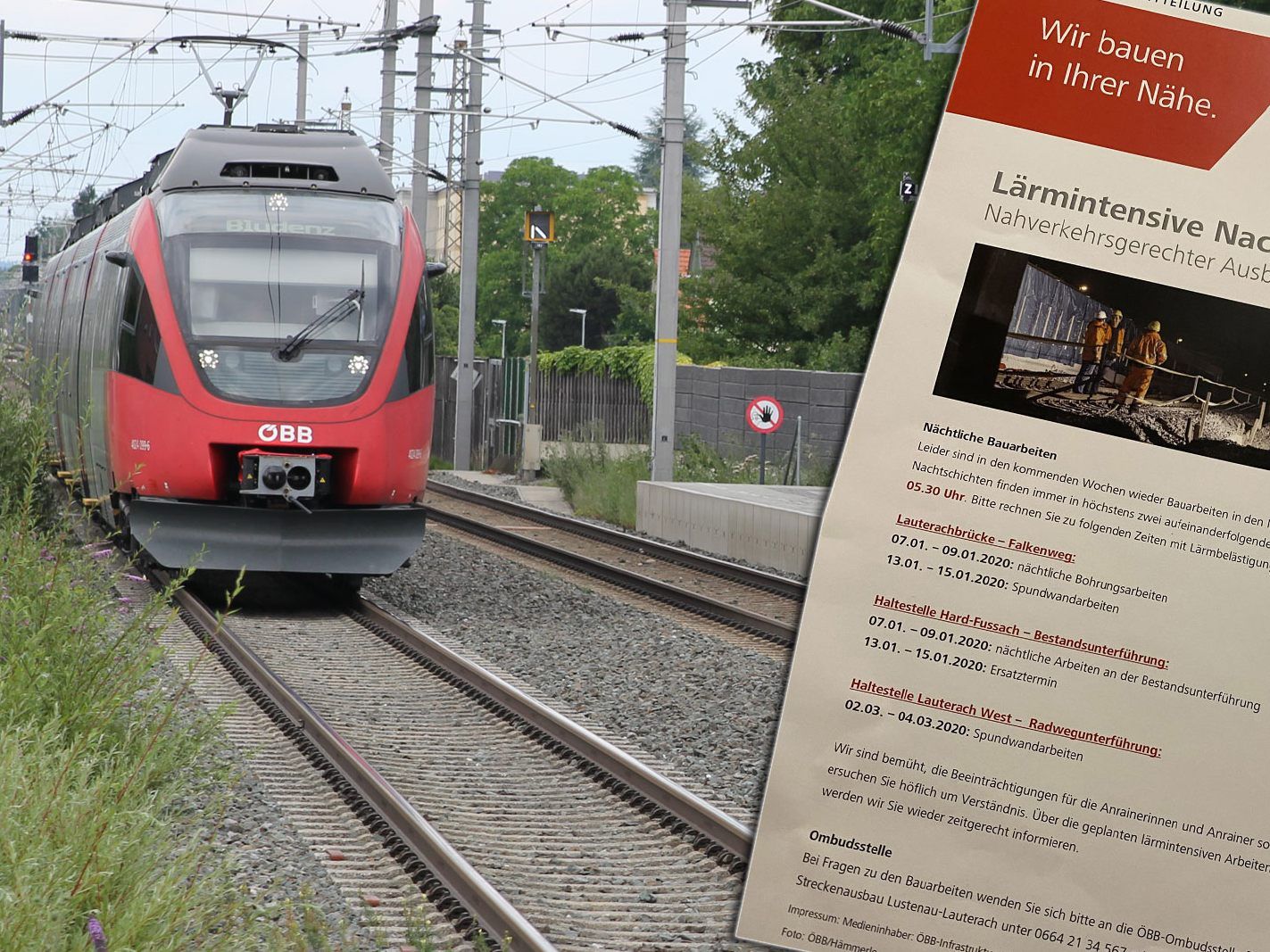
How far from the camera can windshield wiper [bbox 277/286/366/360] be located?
1202 centimetres

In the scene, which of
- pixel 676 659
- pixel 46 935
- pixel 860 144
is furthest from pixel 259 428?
pixel 860 144

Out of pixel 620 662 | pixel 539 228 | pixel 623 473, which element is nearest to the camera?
pixel 620 662

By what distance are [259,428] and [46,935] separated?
8.37m

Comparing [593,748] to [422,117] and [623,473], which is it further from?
[422,117]

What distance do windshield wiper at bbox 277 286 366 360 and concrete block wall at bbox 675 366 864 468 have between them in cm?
1184

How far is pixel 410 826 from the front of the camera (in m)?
6.18

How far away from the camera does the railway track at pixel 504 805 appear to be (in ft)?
17.5

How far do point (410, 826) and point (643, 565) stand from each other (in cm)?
1124

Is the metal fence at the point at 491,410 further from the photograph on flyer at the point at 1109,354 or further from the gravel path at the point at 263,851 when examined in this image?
the photograph on flyer at the point at 1109,354

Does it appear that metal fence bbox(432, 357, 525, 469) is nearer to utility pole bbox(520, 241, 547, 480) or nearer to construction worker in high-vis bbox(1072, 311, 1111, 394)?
utility pole bbox(520, 241, 547, 480)

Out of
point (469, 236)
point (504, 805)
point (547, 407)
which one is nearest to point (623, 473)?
point (469, 236)

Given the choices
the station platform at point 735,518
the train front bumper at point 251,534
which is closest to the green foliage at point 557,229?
the station platform at point 735,518

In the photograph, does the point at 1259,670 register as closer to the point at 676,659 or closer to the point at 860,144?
the point at 676,659

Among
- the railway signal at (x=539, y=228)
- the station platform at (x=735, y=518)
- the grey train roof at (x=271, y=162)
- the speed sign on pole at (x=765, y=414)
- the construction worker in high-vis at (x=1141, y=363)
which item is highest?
the construction worker in high-vis at (x=1141, y=363)
